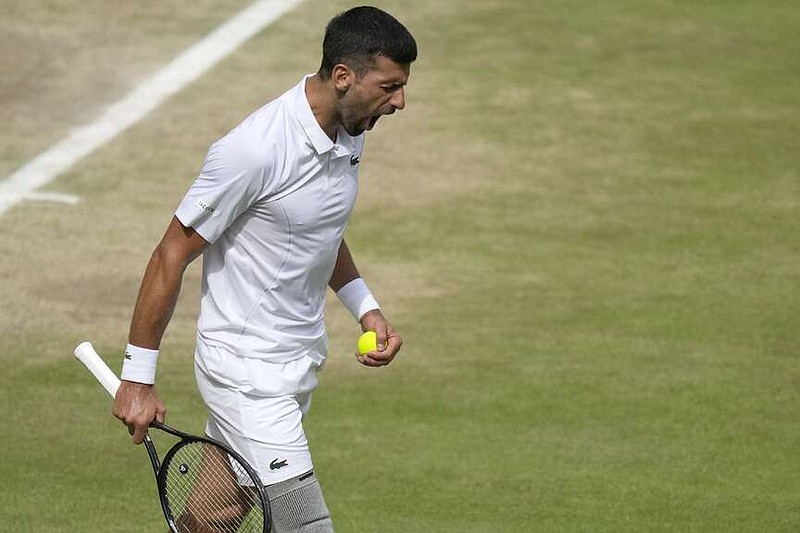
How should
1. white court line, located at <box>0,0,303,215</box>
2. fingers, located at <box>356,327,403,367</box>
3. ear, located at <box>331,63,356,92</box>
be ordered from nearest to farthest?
ear, located at <box>331,63,356,92</box> < fingers, located at <box>356,327,403,367</box> < white court line, located at <box>0,0,303,215</box>

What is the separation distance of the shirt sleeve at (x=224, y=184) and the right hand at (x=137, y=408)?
0.56 metres

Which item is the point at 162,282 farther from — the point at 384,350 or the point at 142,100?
the point at 142,100

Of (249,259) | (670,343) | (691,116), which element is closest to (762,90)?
(691,116)

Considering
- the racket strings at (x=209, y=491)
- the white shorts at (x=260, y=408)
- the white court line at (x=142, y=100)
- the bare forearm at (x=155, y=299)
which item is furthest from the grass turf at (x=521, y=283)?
the bare forearm at (x=155, y=299)

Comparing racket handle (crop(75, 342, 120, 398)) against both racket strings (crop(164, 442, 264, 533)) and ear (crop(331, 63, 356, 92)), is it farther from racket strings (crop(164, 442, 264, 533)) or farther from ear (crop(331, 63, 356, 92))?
ear (crop(331, 63, 356, 92))

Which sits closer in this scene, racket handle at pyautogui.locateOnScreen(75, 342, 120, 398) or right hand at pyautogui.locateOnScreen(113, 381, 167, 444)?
right hand at pyautogui.locateOnScreen(113, 381, 167, 444)

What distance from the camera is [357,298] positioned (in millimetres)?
6383

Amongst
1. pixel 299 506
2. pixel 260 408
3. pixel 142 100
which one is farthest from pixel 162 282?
pixel 142 100

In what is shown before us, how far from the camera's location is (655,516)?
7645 mm

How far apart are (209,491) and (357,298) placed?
1.01 meters

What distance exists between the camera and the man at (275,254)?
555 centimetres

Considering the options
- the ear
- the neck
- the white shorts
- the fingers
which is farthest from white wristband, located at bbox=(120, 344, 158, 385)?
the ear

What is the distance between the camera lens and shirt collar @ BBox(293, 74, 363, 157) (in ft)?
18.6

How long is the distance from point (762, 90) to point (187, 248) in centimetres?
972
